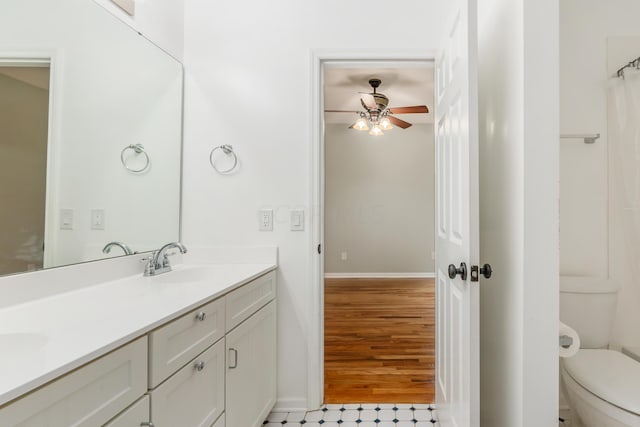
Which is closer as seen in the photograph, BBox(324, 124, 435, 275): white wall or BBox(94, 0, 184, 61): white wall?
BBox(94, 0, 184, 61): white wall

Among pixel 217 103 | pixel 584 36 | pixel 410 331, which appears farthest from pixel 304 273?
pixel 584 36

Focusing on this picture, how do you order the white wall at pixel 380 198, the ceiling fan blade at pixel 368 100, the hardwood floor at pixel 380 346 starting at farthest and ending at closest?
the white wall at pixel 380 198
the ceiling fan blade at pixel 368 100
the hardwood floor at pixel 380 346

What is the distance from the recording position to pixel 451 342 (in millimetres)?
1455

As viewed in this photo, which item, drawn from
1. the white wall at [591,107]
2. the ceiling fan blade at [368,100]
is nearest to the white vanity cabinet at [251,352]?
the white wall at [591,107]

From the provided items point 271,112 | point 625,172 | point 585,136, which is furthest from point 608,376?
point 271,112

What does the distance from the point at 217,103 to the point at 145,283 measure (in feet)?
3.59

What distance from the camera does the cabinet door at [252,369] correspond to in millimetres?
1302

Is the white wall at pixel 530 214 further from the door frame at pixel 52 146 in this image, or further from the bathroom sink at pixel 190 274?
the door frame at pixel 52 146

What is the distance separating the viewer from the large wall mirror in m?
1.07

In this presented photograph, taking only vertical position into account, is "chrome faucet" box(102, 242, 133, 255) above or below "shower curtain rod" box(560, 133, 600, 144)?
below

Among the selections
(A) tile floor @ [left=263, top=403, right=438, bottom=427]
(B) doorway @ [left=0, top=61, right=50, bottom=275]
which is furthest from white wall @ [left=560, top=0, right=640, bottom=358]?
(B) doorway @ [left=0, top=61, right=50, bottom=275]

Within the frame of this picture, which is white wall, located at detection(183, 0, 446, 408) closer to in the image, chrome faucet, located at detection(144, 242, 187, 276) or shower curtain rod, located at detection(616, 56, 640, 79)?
chrome faucet, located at detection(144, 242, 187, 276)

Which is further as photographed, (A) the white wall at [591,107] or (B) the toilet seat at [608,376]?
(A) the white wall at [591,107]

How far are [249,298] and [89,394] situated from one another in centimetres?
84
